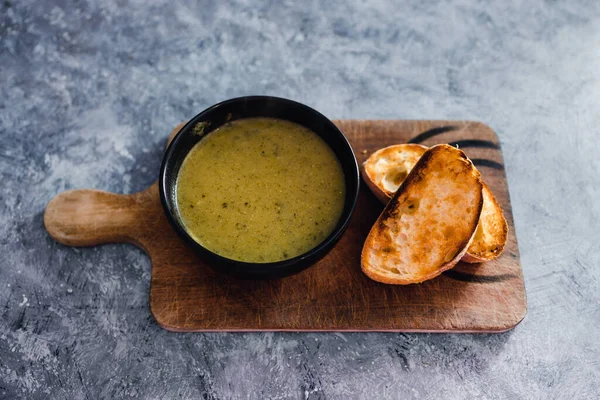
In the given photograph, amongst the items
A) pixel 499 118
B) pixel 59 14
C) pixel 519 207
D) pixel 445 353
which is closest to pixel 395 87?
pixel 499 118

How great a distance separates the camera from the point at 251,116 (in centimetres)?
247

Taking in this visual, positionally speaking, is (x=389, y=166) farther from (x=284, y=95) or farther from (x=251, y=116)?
(x=284, y=95)

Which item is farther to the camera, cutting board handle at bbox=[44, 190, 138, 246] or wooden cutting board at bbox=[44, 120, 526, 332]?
cutting board handle at bbox=[44, 190, 138, 246]

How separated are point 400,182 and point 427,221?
223 mm

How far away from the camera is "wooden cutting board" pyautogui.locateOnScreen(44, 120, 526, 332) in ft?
7.52

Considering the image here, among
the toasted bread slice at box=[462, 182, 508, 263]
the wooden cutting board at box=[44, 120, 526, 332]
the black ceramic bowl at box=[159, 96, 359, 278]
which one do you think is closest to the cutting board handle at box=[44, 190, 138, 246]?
the wooden cutting board at box=[44, 120, 526, 332]

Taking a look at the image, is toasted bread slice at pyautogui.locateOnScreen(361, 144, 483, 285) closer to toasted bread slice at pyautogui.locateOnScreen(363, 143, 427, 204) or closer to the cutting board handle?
toasted bread slice at pyautogui.locateOnScreen(363, 143, 427, 204)

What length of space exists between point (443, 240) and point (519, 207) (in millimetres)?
599

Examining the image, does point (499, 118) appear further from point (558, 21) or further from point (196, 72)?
point (196, 72)

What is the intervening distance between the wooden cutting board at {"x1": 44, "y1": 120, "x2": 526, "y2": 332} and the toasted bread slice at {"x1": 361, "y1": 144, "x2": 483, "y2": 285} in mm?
98

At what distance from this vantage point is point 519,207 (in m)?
2.68

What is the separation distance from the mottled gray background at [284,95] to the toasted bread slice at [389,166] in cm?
44

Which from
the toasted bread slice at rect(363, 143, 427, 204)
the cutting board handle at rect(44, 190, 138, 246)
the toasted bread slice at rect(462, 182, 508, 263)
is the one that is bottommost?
the cutting board handle at rect(44, 190, 138, 246)

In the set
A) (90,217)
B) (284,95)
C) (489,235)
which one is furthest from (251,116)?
(489,235)
